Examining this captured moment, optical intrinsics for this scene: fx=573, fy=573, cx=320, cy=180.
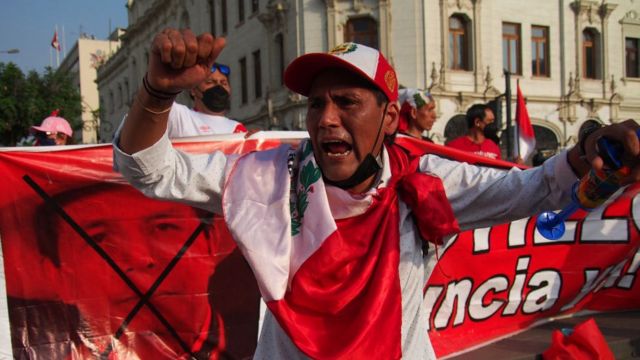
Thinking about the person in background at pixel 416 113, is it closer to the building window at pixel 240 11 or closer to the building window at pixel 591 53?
the building window at pixel 591 53

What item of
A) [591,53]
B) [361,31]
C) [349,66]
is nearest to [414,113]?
[349,66]

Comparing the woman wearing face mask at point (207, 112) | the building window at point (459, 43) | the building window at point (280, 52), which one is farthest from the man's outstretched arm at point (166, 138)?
the building window at point (280, 52)

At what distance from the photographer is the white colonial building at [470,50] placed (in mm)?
22000

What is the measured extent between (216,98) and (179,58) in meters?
3.32

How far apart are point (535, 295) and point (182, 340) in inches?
112

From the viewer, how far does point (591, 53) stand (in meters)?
25.3

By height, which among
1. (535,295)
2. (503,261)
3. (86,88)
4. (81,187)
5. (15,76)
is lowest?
(535,295)

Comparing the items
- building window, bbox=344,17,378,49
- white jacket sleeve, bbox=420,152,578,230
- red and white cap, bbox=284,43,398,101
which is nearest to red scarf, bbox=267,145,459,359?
white jacket sleeve, bbox=420,152,578,230

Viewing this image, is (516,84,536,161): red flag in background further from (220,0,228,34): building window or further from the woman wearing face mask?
(220,0,228,34): building window

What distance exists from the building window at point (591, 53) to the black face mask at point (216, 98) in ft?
78.6

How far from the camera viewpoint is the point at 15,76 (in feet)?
92.8

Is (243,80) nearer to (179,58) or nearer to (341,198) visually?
(341,198)

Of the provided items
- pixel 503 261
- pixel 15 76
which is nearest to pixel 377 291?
pixel 503 261

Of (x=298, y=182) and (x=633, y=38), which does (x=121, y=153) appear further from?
(x=633, y=38)
